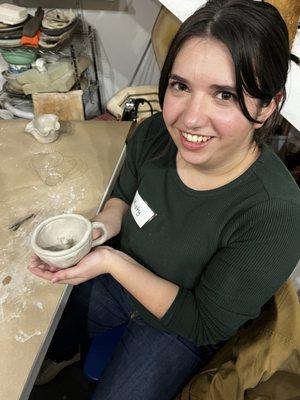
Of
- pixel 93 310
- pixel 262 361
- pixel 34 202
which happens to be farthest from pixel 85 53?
pixel 262 361

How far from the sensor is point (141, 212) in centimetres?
105

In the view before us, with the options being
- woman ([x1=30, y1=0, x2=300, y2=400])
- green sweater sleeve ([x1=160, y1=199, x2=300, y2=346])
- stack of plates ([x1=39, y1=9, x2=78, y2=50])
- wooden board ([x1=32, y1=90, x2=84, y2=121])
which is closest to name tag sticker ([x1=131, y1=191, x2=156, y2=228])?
woman ([x1=30, y1=0, x2=300, y2=400])

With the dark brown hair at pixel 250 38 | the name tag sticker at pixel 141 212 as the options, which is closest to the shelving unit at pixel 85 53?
the name tag sticker at pixel 141 212

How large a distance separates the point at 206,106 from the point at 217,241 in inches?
13.4

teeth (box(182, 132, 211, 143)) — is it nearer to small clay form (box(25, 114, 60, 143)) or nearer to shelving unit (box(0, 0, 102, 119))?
small clay form (box(25, 114, 60, 143))

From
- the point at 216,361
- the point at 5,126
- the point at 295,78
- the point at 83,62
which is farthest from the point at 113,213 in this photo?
the point at 83,62

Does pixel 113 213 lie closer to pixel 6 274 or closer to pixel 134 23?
pixel 6 274

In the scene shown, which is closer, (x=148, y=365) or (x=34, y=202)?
(x=148, y=365)

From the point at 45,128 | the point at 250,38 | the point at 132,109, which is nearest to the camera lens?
the point at 250,38

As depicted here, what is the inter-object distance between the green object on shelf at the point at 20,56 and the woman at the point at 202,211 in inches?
39.2

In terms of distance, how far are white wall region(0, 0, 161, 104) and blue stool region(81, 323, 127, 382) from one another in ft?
5.34

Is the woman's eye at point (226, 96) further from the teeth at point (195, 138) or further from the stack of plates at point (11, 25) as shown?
the stack of plates at point (11, 25)

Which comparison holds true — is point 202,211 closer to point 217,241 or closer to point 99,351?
point 217,241

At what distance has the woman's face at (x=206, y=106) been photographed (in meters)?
0.72
